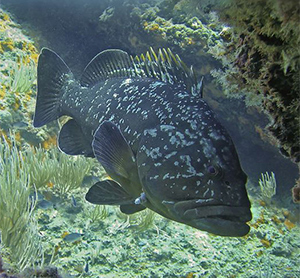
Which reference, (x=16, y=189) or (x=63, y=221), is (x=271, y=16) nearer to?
(x=16, y=189)

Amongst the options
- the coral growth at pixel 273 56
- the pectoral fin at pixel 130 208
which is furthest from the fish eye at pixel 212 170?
the pectoral fin at pixel 130 208

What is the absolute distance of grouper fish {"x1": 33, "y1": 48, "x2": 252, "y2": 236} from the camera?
236 centimetres

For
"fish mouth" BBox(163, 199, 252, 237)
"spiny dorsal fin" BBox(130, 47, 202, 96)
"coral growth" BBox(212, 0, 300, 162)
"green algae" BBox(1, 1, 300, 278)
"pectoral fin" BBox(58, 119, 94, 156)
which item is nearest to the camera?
"coral growth" BBox(212, 0, 300, 162)

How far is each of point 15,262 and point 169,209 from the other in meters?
2.03

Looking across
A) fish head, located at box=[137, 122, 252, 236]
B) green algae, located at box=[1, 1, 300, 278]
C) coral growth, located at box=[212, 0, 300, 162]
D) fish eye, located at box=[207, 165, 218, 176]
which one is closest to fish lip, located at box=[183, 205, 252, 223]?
fish head, located at box=[137, 122, 252, 236]

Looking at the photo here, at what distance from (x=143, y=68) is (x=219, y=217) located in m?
2.29

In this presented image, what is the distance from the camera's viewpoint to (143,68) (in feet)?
12.3

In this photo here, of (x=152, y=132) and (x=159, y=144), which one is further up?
(x=152, y=132)

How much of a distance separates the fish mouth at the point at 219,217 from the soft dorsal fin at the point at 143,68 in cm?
134

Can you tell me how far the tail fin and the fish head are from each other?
251cm

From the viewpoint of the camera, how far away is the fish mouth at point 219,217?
7.31ft

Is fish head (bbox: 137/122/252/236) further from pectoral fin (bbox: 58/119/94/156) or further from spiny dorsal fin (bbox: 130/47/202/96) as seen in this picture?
pectoral fin (bbox: 58/119/94/156)

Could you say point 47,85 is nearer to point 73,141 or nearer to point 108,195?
point 73,141

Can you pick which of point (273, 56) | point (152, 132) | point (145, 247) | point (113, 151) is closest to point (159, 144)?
point (152, 132)
